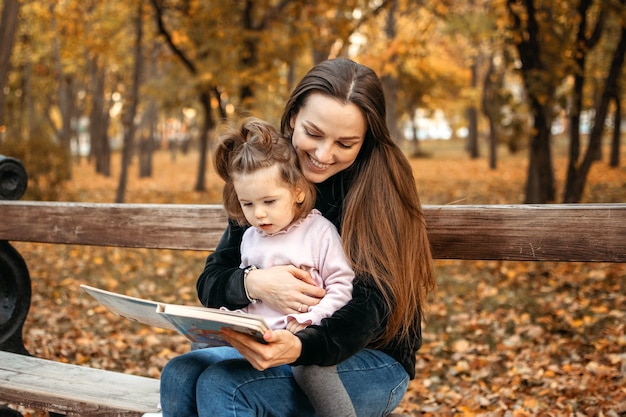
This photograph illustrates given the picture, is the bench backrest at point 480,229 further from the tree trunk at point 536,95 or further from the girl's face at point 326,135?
the tree trunk at point 536,95

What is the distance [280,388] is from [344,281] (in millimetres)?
403

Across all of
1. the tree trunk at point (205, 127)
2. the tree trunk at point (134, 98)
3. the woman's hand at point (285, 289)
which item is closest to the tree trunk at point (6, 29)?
the tree trunk at point (134, 98)

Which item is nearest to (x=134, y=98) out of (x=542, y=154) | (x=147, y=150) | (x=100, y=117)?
(x=542, y=154)

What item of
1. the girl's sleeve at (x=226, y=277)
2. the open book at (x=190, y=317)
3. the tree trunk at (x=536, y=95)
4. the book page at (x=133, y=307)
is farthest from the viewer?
the tree trunk at (x=536, y=95)

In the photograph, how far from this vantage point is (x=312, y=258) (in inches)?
97.9

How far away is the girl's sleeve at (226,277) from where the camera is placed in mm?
2521

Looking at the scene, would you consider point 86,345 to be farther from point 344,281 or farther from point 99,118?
point 99,118

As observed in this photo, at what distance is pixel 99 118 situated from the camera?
23.2 m

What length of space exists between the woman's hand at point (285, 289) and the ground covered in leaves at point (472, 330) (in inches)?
28.3

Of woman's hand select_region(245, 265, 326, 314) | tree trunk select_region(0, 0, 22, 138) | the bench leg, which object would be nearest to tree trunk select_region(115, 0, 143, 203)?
tree trunk select_region(0, 0, 22, 138)

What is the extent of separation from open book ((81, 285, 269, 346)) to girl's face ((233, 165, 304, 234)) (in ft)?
1.35

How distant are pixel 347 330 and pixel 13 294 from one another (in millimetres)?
2291

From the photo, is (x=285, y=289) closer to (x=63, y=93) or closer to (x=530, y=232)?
(x=530, y=232)

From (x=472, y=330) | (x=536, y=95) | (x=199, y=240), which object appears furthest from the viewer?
(x=536, y=95)
